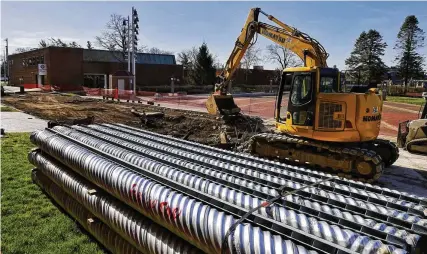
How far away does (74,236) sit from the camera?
517 centimetres

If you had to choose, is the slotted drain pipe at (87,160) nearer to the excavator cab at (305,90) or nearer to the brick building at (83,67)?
the excavator cab at (305,90)

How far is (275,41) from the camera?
1266 centimetres

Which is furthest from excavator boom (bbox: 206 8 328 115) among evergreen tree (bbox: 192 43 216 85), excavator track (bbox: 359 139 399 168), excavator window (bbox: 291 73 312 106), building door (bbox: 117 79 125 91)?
evergreen tree (bbox: 192 43 216 85)

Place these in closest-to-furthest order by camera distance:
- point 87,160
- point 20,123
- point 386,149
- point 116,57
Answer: point 87,160 < point 386,149 < point 20,123 < point 116,57

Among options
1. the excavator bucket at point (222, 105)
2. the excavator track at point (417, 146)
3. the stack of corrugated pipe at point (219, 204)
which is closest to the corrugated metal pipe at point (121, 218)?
the stack of corrugated pipe at point (219, 204)

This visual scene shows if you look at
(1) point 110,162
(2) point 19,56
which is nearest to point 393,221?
(1) point 110,162

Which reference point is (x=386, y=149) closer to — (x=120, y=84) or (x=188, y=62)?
(x=120, y=84)

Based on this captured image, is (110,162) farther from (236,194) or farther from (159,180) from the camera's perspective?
(236,194)

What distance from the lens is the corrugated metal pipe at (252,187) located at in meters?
2.90

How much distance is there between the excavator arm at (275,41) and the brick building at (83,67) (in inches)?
1006

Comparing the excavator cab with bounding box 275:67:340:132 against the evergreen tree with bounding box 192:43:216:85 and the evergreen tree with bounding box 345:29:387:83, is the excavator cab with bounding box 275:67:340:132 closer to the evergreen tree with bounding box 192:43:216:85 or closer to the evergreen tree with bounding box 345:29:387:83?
the evergreen tree with bounding box 192:43:216:85

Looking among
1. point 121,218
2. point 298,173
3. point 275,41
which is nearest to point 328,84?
point 275,41

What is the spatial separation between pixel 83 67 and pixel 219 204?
171ft

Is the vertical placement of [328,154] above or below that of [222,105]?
below
